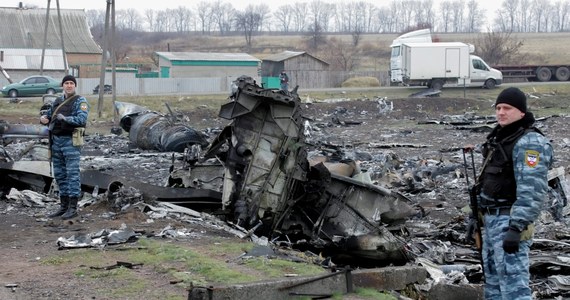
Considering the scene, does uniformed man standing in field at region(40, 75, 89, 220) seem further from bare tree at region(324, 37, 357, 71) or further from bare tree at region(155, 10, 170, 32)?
bare tree at region(155, 10, 170, 32)

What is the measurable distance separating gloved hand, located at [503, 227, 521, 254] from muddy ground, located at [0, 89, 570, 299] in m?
2.40

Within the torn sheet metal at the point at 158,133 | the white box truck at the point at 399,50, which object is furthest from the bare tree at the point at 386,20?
the torn sheet metal at the point at 158,133

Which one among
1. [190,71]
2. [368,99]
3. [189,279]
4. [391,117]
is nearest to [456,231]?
[189,279]

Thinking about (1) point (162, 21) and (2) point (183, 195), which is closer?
(2) point (183, 195)

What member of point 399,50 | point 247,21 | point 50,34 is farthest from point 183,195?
point 247,21

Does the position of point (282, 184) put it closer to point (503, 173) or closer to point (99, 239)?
point (99, 239)

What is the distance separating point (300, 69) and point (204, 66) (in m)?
6.88

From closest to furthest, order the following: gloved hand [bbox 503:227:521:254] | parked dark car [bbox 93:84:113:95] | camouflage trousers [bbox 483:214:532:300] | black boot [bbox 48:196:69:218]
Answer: gloved hand [bbox 503:227:521:254]
camouflage trousers [bbox 483:214:532:300]
black boot [bbox 48:196:69:218]
parked dark car [bbox 93:84:113:95]

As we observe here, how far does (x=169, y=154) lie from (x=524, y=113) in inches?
607

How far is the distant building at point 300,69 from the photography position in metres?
58.2

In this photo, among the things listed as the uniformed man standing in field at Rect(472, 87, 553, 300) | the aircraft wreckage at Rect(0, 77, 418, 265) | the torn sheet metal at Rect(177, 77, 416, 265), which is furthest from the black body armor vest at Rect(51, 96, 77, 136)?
the uniformed man standing in field at Rect(472, 87, 553, 300)

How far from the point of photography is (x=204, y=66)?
6025cm

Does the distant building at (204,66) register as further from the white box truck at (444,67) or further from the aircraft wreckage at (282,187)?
the aircraft wreckage at (282,187)

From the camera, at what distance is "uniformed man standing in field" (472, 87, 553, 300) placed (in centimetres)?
561
